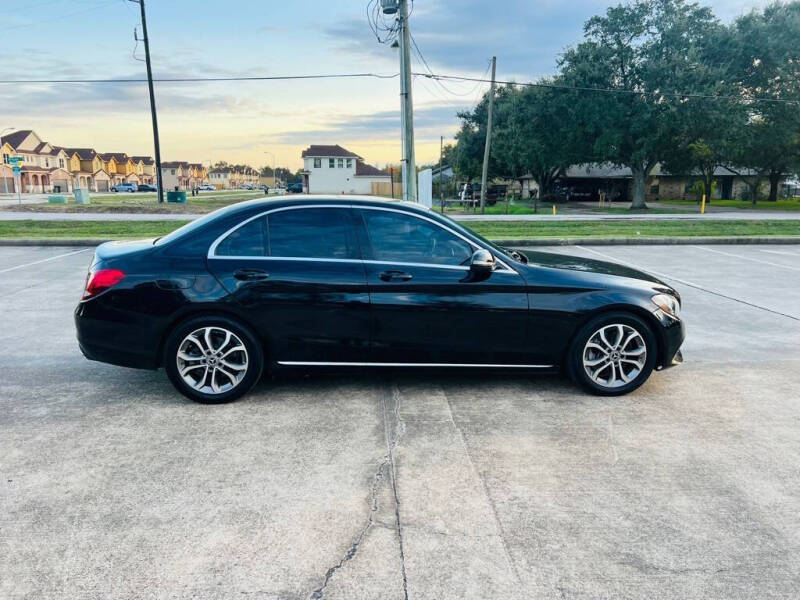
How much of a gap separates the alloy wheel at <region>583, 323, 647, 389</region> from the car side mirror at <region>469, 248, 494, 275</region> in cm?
102

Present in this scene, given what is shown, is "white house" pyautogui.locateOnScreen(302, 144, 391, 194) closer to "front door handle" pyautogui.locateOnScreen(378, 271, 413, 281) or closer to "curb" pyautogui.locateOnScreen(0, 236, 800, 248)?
"curb" pyautogui.locateOnScreen(0, 236, 800, 248)

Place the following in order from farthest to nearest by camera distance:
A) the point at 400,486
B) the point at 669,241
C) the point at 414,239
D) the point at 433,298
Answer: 1. the point at 669,241
2. the point at 414,239
3. the point at 433,298
4. the point at 400,486

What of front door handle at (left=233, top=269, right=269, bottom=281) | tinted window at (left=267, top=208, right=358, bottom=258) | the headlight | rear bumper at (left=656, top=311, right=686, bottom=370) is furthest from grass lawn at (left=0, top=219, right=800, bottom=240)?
front door handle at (left=233, top=269, right=269, bottom=281)

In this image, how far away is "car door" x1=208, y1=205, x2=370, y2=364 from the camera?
465 centimetres

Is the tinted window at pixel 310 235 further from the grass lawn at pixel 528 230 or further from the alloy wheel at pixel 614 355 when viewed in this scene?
the grass lawn at pixel 528 230

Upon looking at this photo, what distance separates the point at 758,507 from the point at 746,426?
4.05 feet

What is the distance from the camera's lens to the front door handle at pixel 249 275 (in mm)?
4645

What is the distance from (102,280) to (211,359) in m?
1.03

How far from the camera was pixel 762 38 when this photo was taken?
125ft

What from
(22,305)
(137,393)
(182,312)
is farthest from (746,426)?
(22,305)

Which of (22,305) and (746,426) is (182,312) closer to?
(746,426)

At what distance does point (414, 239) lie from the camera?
191 inches

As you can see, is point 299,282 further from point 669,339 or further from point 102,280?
point 669,339

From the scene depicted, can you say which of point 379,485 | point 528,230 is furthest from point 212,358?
point 528,230
